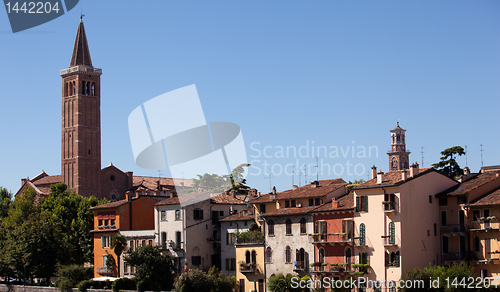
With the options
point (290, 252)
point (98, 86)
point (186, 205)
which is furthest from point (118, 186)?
point (290, 252)

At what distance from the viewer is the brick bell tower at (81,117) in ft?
417

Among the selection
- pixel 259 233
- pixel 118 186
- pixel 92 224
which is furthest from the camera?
pixel 118 186

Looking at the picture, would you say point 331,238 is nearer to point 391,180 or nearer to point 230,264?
point 391,180

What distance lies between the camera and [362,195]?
52250mm

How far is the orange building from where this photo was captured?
232 ft

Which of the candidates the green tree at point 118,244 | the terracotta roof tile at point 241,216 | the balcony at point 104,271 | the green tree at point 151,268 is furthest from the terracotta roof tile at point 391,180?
the balcony at point 104,271

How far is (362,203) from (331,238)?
3.74 metres

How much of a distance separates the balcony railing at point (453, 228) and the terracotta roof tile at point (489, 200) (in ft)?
6.11

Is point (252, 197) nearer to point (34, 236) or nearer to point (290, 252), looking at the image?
point (290, 252)

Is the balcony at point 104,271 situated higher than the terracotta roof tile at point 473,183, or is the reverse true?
the terracotta roof tile at point 473,183

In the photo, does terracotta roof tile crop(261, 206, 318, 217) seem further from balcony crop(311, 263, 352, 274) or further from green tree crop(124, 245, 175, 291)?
green tree crop(124, 245, 175, 291)

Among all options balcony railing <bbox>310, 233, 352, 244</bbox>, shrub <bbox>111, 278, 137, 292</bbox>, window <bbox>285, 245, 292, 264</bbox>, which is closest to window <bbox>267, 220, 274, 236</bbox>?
window <bbox>285, 245, 292, 264</bbox>

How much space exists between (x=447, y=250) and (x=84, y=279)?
34807mm

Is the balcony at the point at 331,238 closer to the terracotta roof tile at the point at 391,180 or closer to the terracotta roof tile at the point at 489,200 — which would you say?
the terracotta roof tile at the point at 391,180
